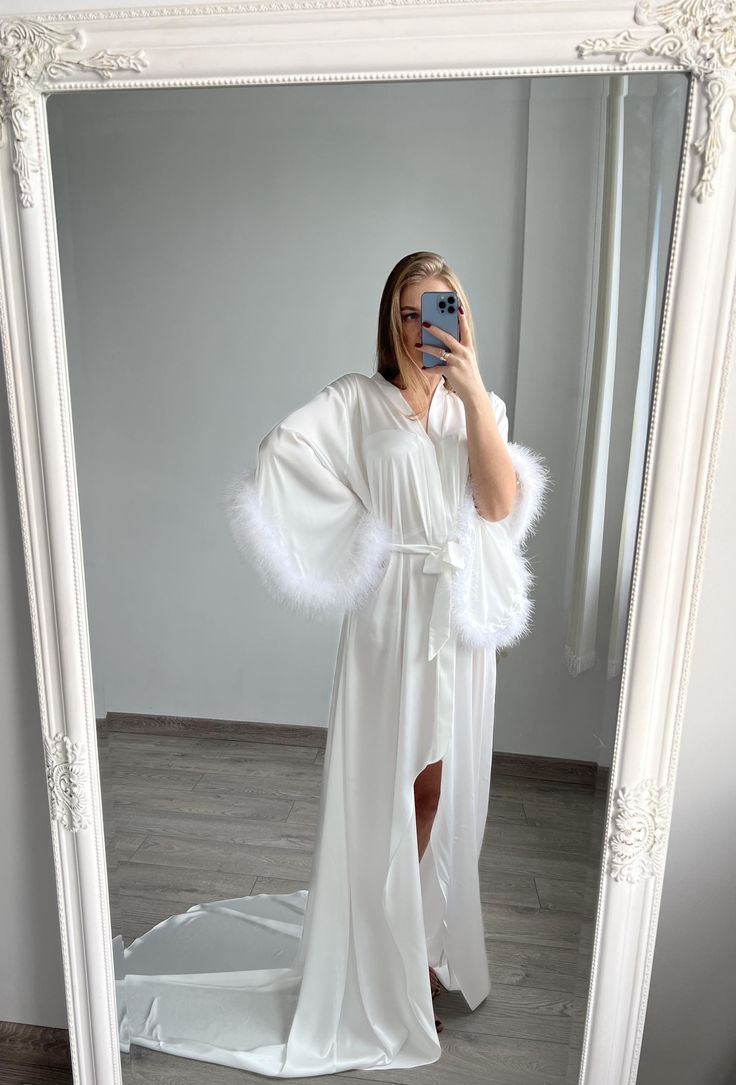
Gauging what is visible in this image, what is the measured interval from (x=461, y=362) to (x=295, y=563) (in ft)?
1.32

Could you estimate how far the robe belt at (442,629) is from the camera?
4.01 feet

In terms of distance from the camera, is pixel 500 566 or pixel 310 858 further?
pixel 310 858

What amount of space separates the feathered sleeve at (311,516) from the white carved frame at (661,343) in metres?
0.29

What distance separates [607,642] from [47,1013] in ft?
4.39

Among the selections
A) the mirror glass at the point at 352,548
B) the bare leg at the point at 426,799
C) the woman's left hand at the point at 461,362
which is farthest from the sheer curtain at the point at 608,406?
the bare leg at the point at 426,799

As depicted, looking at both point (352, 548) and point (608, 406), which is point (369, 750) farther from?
point (608, 406)

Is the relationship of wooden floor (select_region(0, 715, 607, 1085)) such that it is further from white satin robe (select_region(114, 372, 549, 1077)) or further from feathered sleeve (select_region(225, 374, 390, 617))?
feathered sleeve (select_region(225, 374, 390, 617))

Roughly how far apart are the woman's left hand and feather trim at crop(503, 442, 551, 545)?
0.32ft

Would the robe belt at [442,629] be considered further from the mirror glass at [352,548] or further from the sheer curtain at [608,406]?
the sheer curtain at [608,406]

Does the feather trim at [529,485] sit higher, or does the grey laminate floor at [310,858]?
the feather trim at [529,485]

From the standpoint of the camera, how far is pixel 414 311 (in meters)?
1.17

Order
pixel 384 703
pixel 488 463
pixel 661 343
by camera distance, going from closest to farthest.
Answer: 1. pixel 661 343
2. pixel 488 463
3. pixel 384 703

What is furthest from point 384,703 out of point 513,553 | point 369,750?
point 513,553

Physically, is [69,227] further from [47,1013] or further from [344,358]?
[47,1013]
